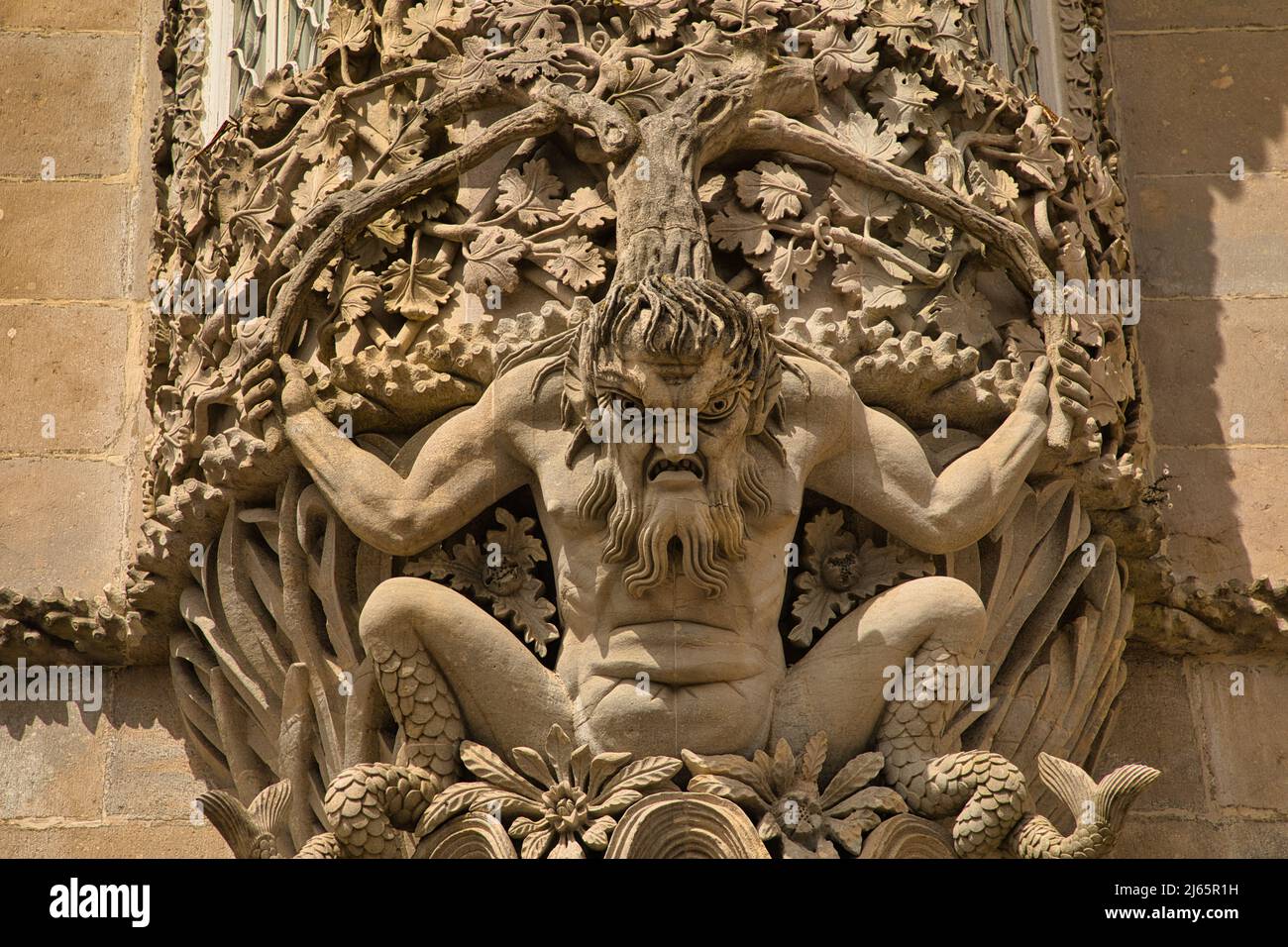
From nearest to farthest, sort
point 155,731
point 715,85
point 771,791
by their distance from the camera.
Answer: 1. point 771,791
2. point 715,85
3. point 155,731

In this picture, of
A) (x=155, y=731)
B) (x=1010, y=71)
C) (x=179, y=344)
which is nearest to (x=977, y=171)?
(x=1010, y=71)

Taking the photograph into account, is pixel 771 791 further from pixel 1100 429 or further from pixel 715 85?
pixel 715 85

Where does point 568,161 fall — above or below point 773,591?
above

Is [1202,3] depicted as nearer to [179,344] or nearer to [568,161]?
Answer: [568,161]

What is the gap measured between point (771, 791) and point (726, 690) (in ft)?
1.02

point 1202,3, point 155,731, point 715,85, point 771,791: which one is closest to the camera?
point 771,791

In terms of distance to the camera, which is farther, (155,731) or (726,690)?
(155,731)

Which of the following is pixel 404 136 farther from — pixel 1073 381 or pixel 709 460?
pixel 1073 381

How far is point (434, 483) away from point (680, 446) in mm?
820

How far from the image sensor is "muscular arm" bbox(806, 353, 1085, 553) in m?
7.43

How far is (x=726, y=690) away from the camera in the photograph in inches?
280

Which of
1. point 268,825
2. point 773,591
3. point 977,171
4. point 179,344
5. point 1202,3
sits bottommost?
point 268,825

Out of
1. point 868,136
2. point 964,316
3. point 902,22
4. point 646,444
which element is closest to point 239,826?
point 646,444

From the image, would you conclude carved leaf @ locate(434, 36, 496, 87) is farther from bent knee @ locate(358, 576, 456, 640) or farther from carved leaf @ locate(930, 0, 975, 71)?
bent knee @ locate(358, 576, 456, 640)
